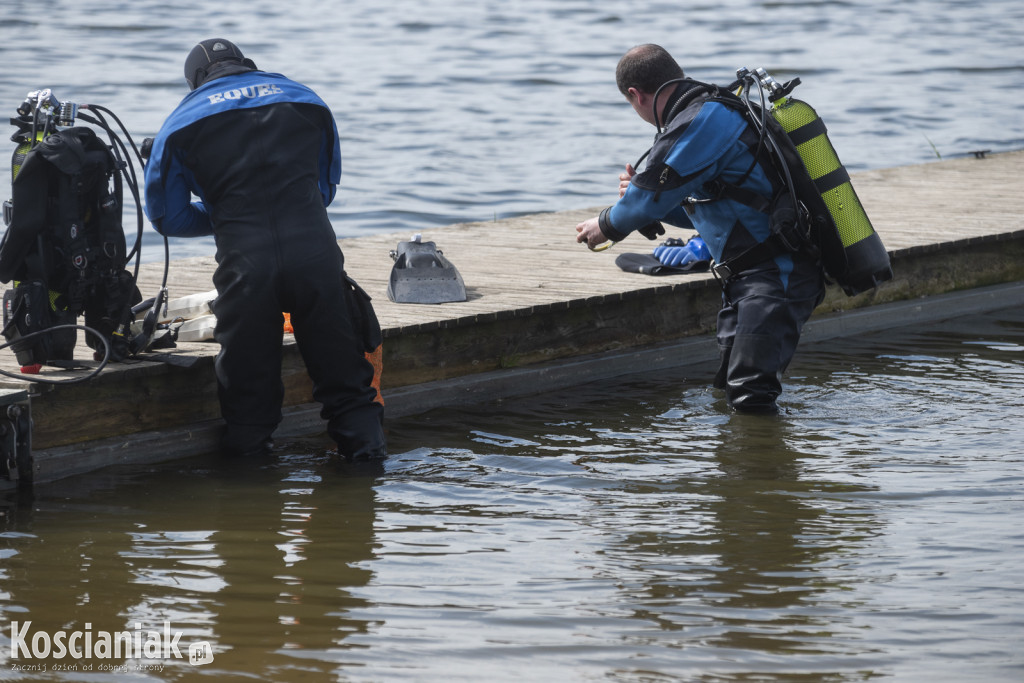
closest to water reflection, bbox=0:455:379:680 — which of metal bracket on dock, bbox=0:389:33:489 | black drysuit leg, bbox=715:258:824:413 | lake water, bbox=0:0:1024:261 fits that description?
metal bracket on dock, bbox=0:389:33:489

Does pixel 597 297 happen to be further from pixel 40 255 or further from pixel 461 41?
pixel 461 41

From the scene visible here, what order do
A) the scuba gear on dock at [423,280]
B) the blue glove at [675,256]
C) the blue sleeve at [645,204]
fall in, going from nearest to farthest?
the blue sleeve at [645,204] → the scuba gear on dock at [423,280] → the blue glove at [675,256]

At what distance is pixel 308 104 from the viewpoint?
5.37m

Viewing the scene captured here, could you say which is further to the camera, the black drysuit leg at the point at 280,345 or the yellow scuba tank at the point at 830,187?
the yellow scuba tank at the point at 830,187

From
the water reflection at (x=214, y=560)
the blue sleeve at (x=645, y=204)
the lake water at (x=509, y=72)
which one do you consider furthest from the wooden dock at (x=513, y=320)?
the lake water at (x=509, y=72)

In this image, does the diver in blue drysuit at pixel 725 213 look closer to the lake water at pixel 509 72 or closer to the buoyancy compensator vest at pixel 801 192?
the buoyancy compensator vest at pixel 801 192

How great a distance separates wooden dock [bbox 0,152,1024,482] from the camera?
5.71m

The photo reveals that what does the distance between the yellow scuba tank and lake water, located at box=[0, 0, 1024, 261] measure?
7.10 metres

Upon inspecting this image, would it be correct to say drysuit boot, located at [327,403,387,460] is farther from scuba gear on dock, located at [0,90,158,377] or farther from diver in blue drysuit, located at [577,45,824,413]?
diver in blue drysuit, located at [577,45,824,413]

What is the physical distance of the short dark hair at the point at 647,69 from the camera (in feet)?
19.4

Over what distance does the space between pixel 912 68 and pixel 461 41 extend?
943 centimetres

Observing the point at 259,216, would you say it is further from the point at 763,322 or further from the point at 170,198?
the point at 763,322

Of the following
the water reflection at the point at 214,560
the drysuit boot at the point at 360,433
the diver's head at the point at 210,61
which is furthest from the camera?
the drysuit boot at the point at 360,433

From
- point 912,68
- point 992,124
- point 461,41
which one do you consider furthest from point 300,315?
point 461,41
